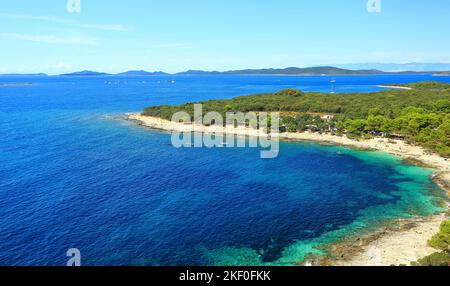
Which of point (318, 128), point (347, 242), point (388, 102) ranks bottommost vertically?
point (347, 242)

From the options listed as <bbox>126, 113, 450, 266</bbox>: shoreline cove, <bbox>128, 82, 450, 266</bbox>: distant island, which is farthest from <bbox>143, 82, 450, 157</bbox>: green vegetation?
<bbox>126, 113, 450, 266</bbox>: shoreline cove

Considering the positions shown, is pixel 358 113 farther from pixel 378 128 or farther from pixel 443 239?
pixel 443 239

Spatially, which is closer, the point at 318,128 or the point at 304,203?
the point at 304,203

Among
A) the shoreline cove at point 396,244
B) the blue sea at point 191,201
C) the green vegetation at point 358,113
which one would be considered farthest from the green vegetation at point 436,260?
the green vegetation at point 358,113

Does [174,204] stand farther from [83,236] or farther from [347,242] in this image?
[347,242]

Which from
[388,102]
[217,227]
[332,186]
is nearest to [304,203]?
[332,186]
